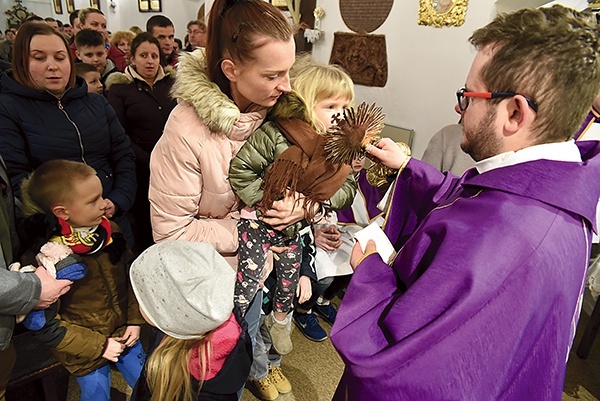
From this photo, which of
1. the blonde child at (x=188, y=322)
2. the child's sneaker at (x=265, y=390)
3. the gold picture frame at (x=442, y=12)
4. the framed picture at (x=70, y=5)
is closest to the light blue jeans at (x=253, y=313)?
the blonde child at (x=188, y=322)

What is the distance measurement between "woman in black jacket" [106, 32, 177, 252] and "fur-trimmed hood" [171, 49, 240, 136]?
170cm

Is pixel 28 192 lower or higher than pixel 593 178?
lower

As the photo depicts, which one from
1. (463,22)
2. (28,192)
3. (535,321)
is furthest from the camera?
(463,22)

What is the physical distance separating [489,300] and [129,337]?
1573 millimetres

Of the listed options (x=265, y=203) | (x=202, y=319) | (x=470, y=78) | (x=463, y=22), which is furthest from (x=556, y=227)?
(x=463, y=22)

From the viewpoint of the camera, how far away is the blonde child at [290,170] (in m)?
1.45

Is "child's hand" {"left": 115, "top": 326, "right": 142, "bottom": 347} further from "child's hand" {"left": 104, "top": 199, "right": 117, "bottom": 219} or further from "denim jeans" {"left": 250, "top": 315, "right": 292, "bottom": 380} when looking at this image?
"child's hand" {"left": 104, "top": 199, "right": 117, "bottom": 219}

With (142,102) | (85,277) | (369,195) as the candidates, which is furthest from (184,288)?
(142,102)

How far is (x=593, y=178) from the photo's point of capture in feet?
3.36

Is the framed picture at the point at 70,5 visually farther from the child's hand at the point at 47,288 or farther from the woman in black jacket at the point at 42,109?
the child's hand at the point at 47,288

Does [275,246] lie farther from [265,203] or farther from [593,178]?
[593,178]

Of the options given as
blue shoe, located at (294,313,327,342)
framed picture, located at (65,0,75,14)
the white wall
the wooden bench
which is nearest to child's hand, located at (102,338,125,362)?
the wooden bench

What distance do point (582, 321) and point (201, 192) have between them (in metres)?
3.41

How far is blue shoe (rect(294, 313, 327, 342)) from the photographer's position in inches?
108
